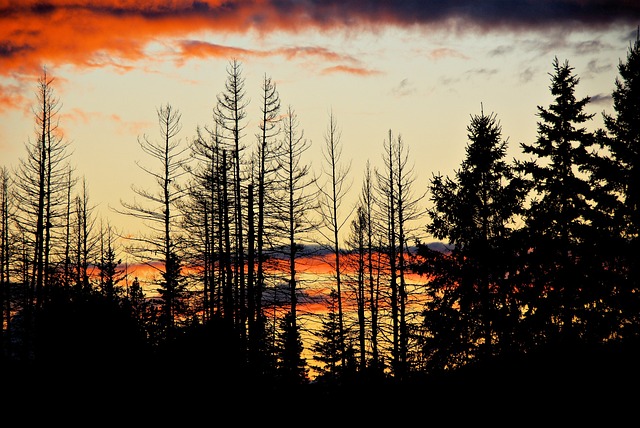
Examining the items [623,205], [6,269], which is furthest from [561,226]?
[6,269]

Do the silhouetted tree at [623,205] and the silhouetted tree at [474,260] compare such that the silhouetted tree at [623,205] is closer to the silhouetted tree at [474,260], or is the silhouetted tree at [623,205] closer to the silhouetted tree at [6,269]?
the silhouetted tree at [474,260]

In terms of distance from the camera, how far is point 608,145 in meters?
21.0

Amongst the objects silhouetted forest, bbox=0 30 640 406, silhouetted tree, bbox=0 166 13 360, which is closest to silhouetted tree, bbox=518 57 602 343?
silhouetted forest, bbox=0 30 640 406

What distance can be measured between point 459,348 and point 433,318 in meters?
1.82

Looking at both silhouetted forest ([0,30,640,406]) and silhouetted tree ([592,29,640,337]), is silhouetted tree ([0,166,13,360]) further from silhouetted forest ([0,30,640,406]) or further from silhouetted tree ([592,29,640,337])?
silhouetted tree ([592,29,640,337])

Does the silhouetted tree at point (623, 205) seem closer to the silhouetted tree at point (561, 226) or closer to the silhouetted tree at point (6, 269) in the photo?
the silhouetted tree at point (561, 226)

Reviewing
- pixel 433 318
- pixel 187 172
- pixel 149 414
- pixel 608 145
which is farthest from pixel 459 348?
pixel 187 172

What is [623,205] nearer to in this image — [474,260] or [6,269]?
[474,260]

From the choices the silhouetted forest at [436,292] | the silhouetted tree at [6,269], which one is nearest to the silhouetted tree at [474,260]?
the silhouetted forest at [436,292]

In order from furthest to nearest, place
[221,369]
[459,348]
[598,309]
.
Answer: [459,348] < [598,309] < [221,369]

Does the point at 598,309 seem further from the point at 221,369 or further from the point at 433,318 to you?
the point at 221,369

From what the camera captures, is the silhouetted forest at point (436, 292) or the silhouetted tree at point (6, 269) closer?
the silhouetted forest at point (436, 292)

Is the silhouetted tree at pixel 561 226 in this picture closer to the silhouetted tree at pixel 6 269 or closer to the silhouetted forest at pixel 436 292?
the silhouetted forest at pixel 436 292

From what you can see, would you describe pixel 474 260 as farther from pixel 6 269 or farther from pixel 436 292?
pixel 6 269
